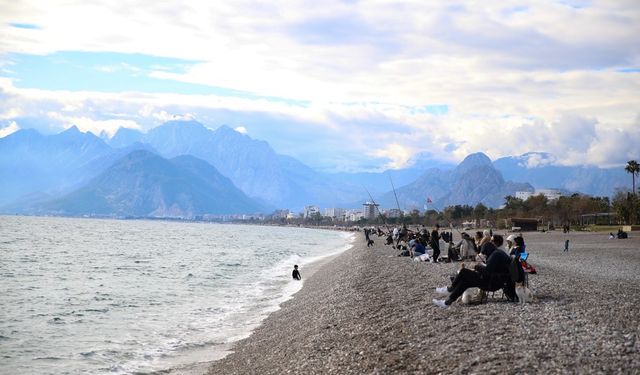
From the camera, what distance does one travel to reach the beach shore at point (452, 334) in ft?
27.7

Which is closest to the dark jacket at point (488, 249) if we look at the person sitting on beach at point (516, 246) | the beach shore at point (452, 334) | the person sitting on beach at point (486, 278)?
the person sitting on beach at point (516, 246)

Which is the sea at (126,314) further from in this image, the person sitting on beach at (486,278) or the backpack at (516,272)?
the backpack at (516,272)

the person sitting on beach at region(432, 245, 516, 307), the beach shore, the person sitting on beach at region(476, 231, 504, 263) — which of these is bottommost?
the beach shore

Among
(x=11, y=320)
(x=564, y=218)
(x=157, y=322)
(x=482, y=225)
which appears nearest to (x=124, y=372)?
(x=157, y=322)

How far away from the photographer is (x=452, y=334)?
35.0 ft

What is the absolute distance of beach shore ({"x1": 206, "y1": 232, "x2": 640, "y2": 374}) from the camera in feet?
27.7

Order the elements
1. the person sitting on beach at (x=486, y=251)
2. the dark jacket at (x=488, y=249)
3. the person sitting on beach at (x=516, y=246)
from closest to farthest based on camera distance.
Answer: the person sitting on beach at (x=516, y=246)
the person sitting on beach at (x=486, y=251)
the dark jacket at (x=488, y=249)

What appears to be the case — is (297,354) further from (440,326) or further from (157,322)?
(157,322)

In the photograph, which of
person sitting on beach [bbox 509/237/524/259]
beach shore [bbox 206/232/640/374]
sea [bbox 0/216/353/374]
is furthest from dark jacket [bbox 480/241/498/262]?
sea [bbox 0/216/353/374]

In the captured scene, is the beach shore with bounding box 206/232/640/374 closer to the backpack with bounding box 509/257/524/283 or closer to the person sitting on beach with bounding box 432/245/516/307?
the person sitting on beach with bounding box 432/245/516/307

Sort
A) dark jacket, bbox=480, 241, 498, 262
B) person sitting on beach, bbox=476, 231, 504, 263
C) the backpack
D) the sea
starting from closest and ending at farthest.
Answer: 1. the backpack
2. the sea
3. person sitting on beach, bbox=476, 231, 504, 263
4. dark jacket, bbox=480, 241, 498, 262

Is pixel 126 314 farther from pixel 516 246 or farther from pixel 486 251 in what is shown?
pixel 516 246

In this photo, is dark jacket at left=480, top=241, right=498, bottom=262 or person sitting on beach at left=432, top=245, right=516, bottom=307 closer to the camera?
person sitting on beach at left=432, top=245, right=516, bottom=307

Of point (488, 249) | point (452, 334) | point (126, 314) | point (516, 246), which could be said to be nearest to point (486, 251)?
point (488, 249)
